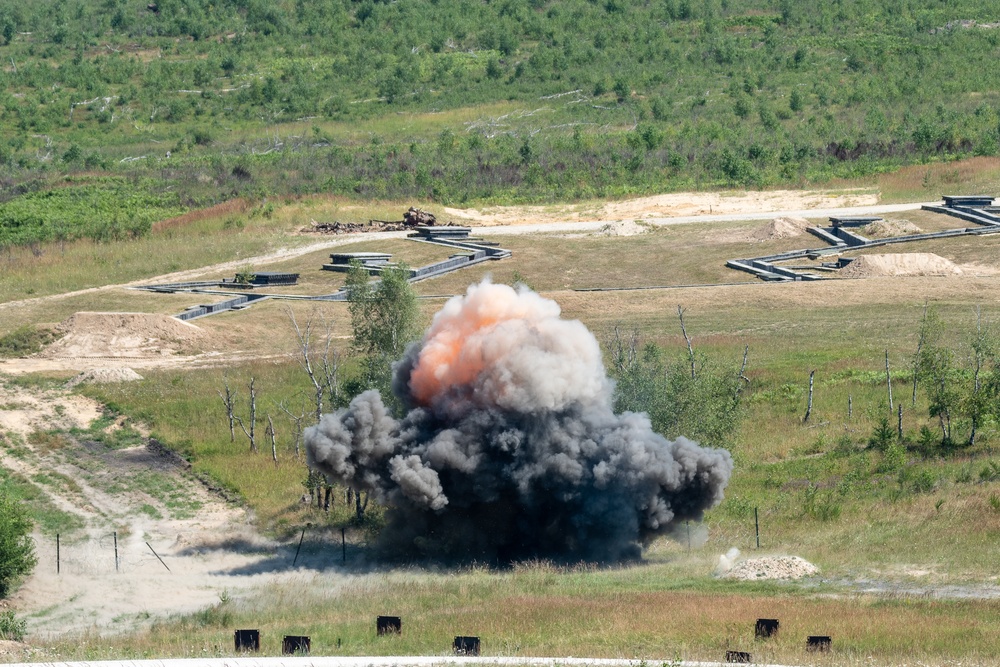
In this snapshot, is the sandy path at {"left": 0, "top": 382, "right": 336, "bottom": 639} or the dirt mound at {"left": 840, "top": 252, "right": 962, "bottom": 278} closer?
the sandy path at {"left": 0, "top": 382, "right": 336, "bottom": 639}

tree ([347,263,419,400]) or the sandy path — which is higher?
tree ([347,263,419,400])

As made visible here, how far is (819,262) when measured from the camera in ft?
285

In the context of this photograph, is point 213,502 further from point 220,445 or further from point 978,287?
point 978,287

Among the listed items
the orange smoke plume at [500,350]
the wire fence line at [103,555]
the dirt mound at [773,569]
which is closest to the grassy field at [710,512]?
the dirt mound at [773,569]

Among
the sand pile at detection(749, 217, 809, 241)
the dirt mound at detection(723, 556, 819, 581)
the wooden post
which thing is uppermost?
the sand pile at detection(749, 217, 809, 241)

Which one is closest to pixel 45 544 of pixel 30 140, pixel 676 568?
pixel 676 568

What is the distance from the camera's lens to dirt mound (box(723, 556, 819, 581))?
118 ft

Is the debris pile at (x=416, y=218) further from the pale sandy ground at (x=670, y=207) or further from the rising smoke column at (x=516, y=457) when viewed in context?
the rising smoke column at (x=516, y=457)

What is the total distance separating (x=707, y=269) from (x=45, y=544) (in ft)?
165

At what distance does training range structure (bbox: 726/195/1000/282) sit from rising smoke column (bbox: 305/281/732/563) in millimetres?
43724

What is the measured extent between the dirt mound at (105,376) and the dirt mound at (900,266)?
4009 centimetres

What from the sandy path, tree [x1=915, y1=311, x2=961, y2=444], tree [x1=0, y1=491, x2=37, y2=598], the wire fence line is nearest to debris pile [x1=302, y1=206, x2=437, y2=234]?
the sandy path

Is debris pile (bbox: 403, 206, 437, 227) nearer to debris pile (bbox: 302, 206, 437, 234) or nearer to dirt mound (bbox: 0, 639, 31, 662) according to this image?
debris pile (bbox: 302, 206, 437, 234)

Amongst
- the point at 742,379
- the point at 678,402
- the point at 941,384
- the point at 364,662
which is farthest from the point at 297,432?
the point at 364,662
